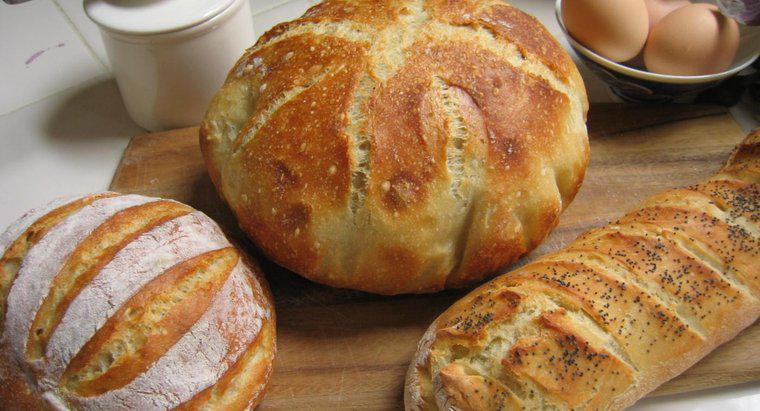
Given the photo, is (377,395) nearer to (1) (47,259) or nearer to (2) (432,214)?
(2) (432,214)

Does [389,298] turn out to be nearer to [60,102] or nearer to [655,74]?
[655,74]

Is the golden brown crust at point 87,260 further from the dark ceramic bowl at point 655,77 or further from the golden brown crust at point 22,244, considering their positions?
the dark ceramic bowl at point 655,77

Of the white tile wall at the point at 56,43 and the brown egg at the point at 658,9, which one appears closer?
the brown egg at the point at 658,9

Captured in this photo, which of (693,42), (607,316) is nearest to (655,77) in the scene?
(693,42)

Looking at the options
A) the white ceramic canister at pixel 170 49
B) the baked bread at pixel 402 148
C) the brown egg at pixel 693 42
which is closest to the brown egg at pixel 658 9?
the brown egg at pixel 693 42

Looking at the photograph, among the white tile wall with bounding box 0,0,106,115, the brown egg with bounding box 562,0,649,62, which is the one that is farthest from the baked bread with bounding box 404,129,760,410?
the white tile wall with bounding box 0,0,106,115

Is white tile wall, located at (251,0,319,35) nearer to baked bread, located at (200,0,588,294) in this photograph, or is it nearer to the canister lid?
the canister lid
